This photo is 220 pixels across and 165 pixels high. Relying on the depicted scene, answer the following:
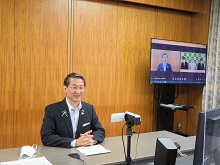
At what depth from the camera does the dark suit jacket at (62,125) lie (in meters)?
2.11

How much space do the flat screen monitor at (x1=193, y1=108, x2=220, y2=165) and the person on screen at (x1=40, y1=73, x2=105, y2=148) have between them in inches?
46.1

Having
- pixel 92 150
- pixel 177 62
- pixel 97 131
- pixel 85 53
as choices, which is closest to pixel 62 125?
pixel 97 131

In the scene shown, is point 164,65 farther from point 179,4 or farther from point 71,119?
point 71,119

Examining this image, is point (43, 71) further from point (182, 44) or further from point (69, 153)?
point (182, 44)

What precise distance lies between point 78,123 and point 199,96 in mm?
2819

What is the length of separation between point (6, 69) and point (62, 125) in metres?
A: 1.36

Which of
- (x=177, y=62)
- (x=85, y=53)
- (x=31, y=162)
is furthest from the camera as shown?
(x=177, y=62)

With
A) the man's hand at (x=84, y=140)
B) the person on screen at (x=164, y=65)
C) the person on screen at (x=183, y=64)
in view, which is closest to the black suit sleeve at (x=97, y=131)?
the man's hand at (x=84, y=140)

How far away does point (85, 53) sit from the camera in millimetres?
3721

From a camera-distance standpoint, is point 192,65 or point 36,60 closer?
point 36,60

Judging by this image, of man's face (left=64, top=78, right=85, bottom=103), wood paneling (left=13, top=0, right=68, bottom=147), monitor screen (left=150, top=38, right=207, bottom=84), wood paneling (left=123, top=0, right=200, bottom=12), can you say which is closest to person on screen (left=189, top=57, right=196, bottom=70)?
monitor screen (left=150, top=38, right=207, bottom=84)

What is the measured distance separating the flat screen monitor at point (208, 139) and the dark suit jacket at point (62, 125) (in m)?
1.21

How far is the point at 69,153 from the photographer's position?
6.33 ft

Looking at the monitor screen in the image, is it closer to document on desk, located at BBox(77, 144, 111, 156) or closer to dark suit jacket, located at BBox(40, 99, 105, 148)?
dark suit jacket, located at BBox(40, 99, 105, 148)
